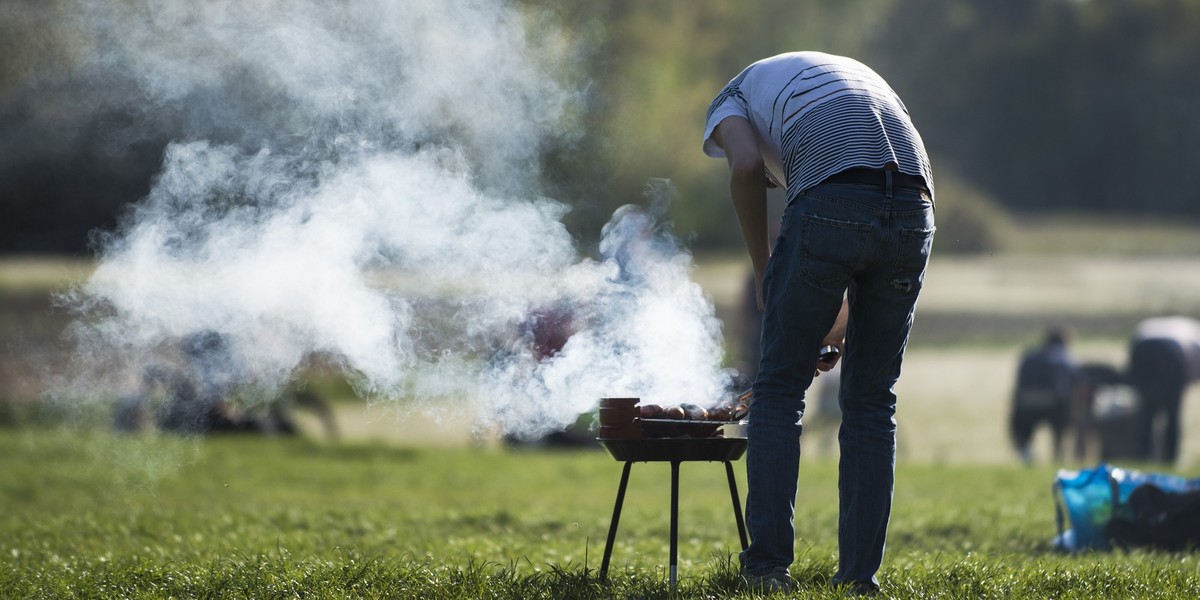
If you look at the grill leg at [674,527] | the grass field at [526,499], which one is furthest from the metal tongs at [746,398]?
the grass field at [526,499]

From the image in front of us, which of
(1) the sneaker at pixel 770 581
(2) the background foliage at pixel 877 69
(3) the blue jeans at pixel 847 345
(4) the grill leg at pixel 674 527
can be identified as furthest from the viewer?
(2) the background foliage at pixel 877 69

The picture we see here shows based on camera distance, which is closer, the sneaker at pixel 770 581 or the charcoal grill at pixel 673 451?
the sneaker at pixel 770 581

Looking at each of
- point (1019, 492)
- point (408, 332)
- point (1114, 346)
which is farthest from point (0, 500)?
point (1114, 346)

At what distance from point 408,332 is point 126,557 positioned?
190cm

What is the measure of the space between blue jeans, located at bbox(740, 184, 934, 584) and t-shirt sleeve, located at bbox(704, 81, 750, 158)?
0.38 metres

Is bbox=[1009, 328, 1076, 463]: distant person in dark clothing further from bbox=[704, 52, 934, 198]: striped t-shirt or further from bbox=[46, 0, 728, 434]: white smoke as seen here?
bbox=[704, 52, 934, 198]: striped t-shirt

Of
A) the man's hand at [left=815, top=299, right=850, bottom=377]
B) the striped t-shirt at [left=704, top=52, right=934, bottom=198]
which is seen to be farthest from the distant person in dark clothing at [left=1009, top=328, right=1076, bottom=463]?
the striped t-shirt at [left=704, top=52, right=934, bottom=198]

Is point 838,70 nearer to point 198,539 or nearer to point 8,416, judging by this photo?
point 198,539

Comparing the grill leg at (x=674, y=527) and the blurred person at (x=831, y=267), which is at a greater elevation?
the blurred person at (x=831, y=267)

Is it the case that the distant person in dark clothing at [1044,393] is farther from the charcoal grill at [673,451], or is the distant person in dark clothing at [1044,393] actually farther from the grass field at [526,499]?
the charcoal grill at [673,451]

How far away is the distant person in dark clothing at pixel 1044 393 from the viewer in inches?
526

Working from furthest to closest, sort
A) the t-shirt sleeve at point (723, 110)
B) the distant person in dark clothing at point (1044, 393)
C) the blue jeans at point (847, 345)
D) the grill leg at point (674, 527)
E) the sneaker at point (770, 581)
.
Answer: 1. the distant person in dark clothing at point (1044, 393)
2. the grill leg at point (674, 527)
3. the t-shirt sleeve at point (723, 110)
4. the sneaker at point (770, 581)
5. the blue jeans at point (847, 345)

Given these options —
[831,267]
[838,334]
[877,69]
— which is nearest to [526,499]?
[838,334]

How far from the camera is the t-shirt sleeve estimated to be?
376 centimetres
